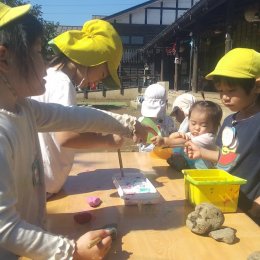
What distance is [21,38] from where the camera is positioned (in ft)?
3.46

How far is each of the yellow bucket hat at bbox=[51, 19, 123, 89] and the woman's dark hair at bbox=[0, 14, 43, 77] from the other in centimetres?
66

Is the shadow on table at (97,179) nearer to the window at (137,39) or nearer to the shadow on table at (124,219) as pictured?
the shadow on table at (124,219)

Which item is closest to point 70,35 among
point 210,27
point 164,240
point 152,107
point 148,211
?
point 148,211

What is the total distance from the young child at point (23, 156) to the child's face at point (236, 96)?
1.07 metres

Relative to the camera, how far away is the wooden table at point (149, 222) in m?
1.12

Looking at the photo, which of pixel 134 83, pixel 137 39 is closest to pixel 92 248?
pixel 134 83

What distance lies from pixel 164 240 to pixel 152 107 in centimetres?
254

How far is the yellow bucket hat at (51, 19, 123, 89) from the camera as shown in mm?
1768

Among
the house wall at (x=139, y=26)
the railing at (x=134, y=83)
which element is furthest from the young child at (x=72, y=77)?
the house wall at (x=139, y=26)

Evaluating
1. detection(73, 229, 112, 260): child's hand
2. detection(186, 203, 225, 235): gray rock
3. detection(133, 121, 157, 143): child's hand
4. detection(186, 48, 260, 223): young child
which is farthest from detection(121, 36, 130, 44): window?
detection(73, 229, 112, 260): child's hand

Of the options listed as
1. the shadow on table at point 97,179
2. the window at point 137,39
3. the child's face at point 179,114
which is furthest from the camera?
the window at point 137,39

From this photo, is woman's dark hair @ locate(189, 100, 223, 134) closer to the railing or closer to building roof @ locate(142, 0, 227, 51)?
building roof @ locate(142, 0, 227, 51)

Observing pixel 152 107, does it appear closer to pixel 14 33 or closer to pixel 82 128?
pixel 82 128

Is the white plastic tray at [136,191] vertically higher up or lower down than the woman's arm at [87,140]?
lower down
